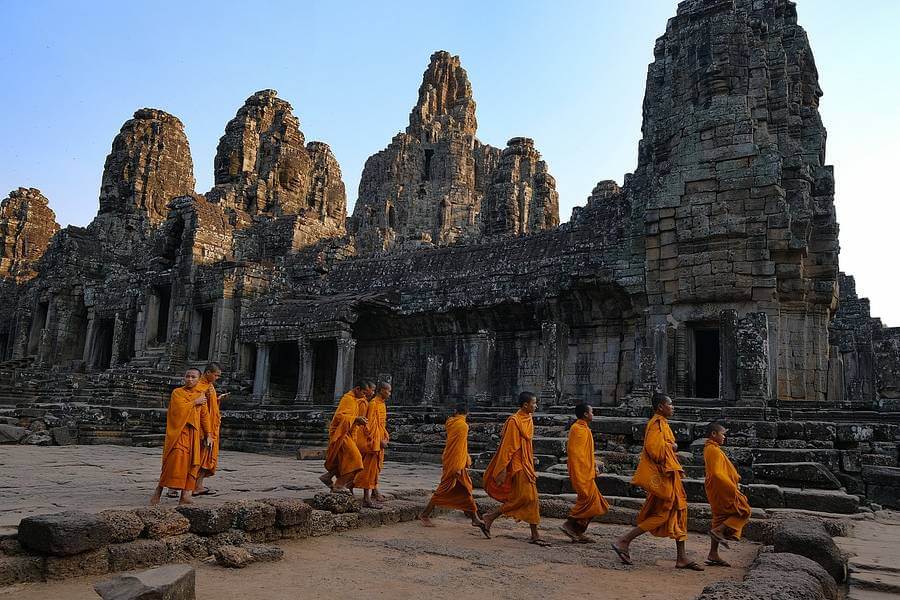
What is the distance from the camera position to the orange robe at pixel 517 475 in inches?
263

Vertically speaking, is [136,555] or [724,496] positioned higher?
[724,496]

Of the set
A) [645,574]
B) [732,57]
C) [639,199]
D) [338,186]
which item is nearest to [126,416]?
[639,199]

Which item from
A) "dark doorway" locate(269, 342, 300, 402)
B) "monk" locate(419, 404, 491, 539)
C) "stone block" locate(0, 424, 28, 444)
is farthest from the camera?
"dark doorway" locate(269, 342, 300, 402)

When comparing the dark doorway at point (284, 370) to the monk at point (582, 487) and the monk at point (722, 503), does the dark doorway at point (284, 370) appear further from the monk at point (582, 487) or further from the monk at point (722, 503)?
the monk at point (722, 503)

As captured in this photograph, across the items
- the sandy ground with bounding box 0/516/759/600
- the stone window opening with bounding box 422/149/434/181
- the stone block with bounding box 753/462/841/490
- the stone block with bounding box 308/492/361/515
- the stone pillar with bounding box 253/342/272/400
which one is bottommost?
the sandy ground with bounding box 0/516/759/600

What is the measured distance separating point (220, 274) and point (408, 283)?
8.22 metres

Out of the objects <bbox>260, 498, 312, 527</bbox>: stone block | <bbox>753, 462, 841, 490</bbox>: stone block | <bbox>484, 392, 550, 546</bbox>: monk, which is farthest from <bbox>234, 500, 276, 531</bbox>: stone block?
<bbox>753, 462, 841, 490</bbox>: stone block

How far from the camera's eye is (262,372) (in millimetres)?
21297

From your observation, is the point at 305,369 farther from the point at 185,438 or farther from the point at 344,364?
the point at 185,438

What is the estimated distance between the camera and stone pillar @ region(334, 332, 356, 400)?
62.7ft

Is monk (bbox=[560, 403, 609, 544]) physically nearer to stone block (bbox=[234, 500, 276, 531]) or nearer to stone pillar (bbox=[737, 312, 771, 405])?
stone block (bbox=[234, 500, 276, 531])

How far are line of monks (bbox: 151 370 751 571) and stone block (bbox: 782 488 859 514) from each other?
1.48 meters

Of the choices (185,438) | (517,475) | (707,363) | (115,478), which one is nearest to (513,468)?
(517,475)

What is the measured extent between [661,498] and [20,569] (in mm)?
4773
